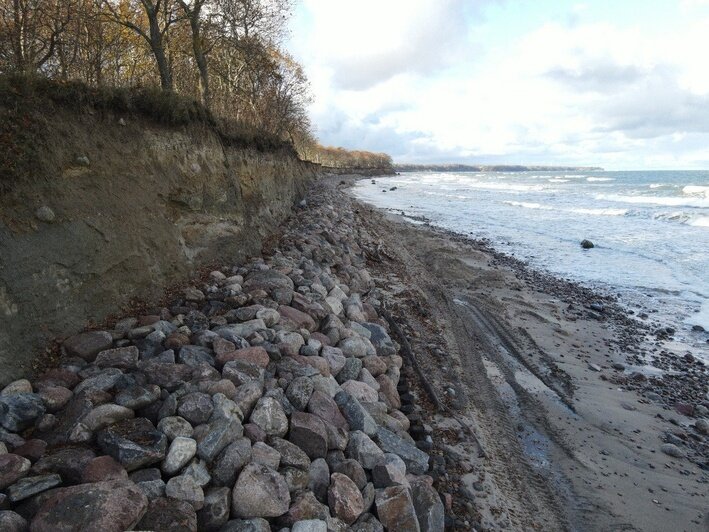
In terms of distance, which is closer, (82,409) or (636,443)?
(82,409)

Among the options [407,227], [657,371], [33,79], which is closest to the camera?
[33,79]

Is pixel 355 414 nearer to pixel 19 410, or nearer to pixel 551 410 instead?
pixel 19 410

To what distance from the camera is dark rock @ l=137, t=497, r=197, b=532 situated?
2.71 metres

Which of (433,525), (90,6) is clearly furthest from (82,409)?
(90,6)

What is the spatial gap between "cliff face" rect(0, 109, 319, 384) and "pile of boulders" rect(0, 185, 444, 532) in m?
0.46

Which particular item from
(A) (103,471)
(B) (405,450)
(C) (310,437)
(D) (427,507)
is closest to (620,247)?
(B) (405,450)

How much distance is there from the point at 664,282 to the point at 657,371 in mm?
6940

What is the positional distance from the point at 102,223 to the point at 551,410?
6.69 metres

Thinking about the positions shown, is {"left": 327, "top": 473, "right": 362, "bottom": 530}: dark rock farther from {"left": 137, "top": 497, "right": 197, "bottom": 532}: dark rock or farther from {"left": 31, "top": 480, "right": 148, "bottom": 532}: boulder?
{"left": 31, "top": 480, "right": 148, "bottom": 532}: boulder

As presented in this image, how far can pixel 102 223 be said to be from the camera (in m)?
5.18

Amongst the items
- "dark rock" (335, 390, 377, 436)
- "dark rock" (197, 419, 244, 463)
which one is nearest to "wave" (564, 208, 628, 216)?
"dark rock" (335, 390, 377, 436)

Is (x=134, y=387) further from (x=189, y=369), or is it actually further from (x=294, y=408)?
(x=294, y=408)

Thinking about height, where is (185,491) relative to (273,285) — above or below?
below

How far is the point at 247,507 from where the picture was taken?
9.98ft
